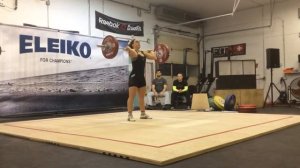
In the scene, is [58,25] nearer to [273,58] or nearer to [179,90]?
[179,90]

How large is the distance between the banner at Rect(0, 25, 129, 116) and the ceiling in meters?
2.71

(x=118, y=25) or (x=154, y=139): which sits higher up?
(x=118, y=25)

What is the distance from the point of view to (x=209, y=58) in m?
12.0

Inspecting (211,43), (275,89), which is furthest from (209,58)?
(275,89)

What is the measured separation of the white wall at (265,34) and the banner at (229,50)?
0.15 meters

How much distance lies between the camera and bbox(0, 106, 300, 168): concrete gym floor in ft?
7.11

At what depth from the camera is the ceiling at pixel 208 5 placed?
992cm

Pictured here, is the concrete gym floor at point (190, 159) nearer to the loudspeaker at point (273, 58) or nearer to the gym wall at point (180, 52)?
the loudspeaker at point (273, 58)

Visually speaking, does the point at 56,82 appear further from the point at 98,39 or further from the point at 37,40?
the point at 98,39

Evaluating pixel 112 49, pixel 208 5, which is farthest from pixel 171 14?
pixel 112 49

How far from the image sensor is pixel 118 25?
29.8ft

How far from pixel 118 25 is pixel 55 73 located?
2.68m

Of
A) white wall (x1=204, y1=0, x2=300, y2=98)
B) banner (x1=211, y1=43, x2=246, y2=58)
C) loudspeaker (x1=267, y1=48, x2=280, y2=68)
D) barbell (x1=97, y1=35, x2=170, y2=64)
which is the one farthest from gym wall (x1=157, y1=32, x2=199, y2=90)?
barbell (x1=97, y1=35, x2=170, y2=64)

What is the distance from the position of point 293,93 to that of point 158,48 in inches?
189
